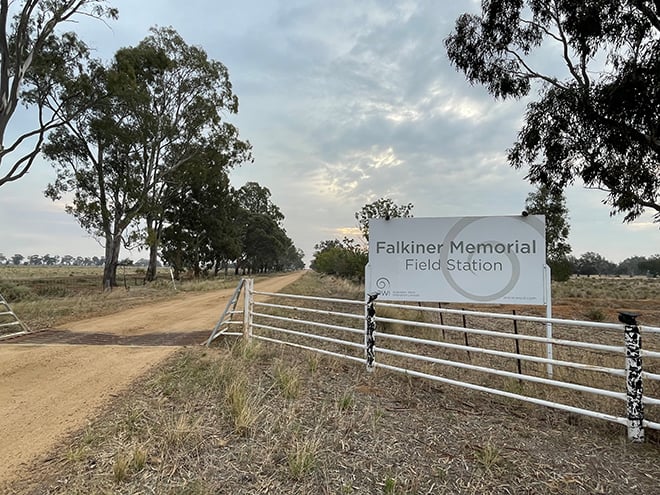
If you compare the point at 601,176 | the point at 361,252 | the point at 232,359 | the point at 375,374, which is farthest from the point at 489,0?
the point at 361,252

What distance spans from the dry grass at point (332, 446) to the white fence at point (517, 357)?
33 centimetres

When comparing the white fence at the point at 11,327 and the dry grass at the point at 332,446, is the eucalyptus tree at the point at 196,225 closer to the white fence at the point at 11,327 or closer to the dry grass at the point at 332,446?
the white fence at the point at 11,327

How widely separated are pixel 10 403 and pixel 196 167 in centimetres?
2379

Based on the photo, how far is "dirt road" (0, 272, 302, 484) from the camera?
3.43 m

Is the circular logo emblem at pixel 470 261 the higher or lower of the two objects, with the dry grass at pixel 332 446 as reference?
higher

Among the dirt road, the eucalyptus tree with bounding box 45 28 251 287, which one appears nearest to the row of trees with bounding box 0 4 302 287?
the eucalyptus tree with bounding box 45 28 251 287

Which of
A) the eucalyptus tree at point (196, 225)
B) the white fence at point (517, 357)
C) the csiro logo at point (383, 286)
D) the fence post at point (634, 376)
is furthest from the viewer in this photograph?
the eucalyptus tree at point (196, 225)

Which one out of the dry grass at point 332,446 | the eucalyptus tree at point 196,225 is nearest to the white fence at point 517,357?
the dry grass at point 332,446

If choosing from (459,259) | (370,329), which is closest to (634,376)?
(370,329)

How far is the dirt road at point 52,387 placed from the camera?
343 cm

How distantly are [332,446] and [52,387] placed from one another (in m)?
3.75

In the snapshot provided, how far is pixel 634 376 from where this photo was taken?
3412 millimetres

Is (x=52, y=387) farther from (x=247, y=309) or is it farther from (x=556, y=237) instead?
(x=556, y=237)

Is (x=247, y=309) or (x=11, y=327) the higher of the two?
(x=247, y=309)
